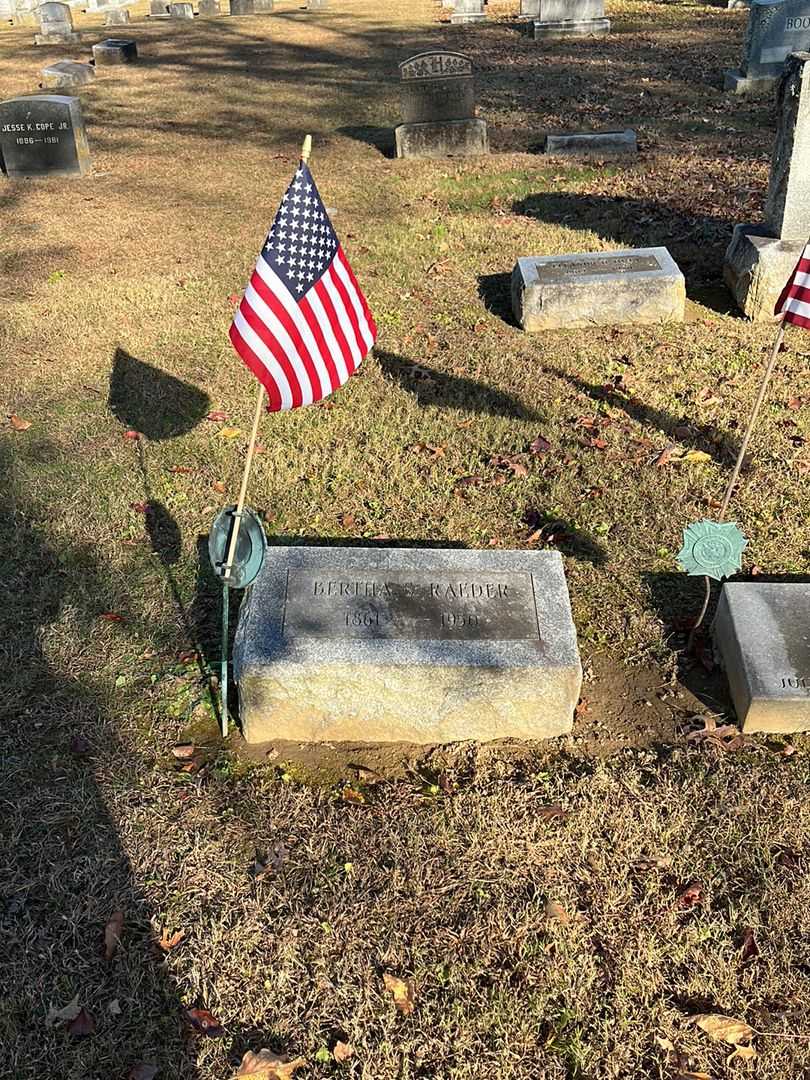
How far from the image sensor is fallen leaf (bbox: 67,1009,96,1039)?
3.06 metres

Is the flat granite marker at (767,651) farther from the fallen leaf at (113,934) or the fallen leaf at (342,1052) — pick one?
the fallen leaf at (113,934)

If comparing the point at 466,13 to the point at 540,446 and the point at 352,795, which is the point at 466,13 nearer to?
the point at 540,446

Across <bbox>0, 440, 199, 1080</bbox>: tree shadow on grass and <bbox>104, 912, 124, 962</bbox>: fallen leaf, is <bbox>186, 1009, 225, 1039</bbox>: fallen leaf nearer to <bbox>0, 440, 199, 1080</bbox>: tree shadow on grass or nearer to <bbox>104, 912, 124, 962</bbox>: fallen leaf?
<bbox>0, 440, 199, 1080</bbox>: tree shadow on grass

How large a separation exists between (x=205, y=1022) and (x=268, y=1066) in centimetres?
30

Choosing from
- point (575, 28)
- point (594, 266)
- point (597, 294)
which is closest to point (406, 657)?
point (597, 294)

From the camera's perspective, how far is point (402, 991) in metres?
3.17

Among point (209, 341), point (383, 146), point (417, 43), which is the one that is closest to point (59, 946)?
point (209, 341)

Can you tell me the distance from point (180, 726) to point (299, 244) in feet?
7.69

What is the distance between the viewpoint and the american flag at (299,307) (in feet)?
11.4

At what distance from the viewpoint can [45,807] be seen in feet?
12.6

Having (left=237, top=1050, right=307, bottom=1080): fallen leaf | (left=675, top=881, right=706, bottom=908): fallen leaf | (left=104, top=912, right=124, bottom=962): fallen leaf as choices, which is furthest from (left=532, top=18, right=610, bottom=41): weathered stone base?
(left=237, top=1050, right=307, bottom=1080): fallen leaf

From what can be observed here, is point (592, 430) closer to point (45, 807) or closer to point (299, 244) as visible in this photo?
point (299, 244)

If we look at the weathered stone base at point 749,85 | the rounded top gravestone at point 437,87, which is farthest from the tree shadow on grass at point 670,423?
the weathered stone base at point 749,85

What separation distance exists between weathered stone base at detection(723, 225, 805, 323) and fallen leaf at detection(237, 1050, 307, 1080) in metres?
7.42
